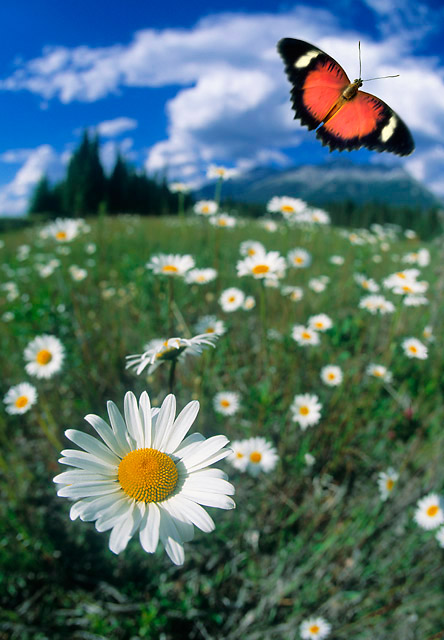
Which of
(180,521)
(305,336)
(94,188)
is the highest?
(94,188)

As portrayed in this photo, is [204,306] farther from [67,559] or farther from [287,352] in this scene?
[67,559]

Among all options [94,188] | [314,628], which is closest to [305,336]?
[314,628]

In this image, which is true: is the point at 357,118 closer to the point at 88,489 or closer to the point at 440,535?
the point at 88,489

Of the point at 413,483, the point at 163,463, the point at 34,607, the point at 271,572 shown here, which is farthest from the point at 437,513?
the point at 34,607

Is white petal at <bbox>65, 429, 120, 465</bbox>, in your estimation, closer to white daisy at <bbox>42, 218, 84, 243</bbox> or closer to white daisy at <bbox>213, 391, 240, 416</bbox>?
white daisy at <bbox>213, 391, 240, 416</bbox>

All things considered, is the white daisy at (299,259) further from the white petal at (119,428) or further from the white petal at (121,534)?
the white petal at (121,534)

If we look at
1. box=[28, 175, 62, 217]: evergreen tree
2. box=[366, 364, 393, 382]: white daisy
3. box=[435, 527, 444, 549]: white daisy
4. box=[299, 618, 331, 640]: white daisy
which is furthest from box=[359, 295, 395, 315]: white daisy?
box=[28, 175, 62, 217]: evergreen tree
